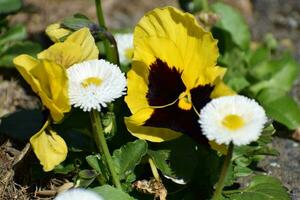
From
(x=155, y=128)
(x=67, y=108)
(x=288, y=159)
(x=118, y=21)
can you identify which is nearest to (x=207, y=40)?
(x=155, y=128)

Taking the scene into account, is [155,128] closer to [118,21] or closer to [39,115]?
[39,115]

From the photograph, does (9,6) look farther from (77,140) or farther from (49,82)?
(49,82)

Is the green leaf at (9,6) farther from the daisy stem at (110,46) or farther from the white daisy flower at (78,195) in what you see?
the white daisy flower at (78,195)

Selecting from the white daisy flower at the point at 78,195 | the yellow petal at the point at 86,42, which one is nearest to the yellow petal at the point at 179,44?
the yellow petal at the point at 86,42

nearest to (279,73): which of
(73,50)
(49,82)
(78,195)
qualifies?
(73,50)

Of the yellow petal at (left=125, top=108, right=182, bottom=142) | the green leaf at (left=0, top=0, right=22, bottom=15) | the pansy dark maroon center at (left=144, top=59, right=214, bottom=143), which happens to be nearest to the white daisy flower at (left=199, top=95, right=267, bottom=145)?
the pansy dark maroon center at (left=144, top=59, right=214, bottom=143)

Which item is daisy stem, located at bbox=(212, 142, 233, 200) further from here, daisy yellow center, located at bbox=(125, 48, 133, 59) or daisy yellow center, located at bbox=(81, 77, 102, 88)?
daisy yellow center, located at bbox=(125, 48, 133, 59)
